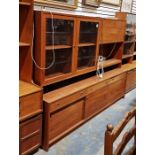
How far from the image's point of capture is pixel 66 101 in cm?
254

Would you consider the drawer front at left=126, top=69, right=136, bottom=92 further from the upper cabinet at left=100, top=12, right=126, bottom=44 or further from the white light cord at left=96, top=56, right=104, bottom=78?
the white light cord at left=96, top=56, right=104, bottom=78

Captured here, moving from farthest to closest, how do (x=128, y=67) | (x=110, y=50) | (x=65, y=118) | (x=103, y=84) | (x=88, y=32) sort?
(x=128, y=67)
(x=110, y=50)
(x=103, y=84)
(x=88, y=32)
(x=65, y=118)

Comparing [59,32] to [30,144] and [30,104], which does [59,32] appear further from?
[30,144]

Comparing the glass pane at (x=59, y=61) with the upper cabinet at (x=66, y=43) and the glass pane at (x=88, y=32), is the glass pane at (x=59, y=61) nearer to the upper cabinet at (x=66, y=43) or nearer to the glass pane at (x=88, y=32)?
the upper cabinet at (x=66, y=43)

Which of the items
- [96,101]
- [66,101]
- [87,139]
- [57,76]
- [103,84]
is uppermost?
[57,76]

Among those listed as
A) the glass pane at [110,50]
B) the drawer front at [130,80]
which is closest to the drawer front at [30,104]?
the glass pane at [110,50]

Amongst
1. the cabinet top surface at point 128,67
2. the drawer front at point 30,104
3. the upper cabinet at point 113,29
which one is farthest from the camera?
the cabinet top surface at point 128,67

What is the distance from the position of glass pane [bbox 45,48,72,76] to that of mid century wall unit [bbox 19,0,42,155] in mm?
287

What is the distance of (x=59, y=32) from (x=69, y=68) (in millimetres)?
505

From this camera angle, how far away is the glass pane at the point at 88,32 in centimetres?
288

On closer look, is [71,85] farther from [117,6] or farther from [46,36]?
[117,6]

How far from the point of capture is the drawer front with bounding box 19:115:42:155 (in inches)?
84.4

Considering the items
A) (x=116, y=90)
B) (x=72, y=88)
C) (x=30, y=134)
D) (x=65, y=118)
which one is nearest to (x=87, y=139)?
(x=65, y=118)
